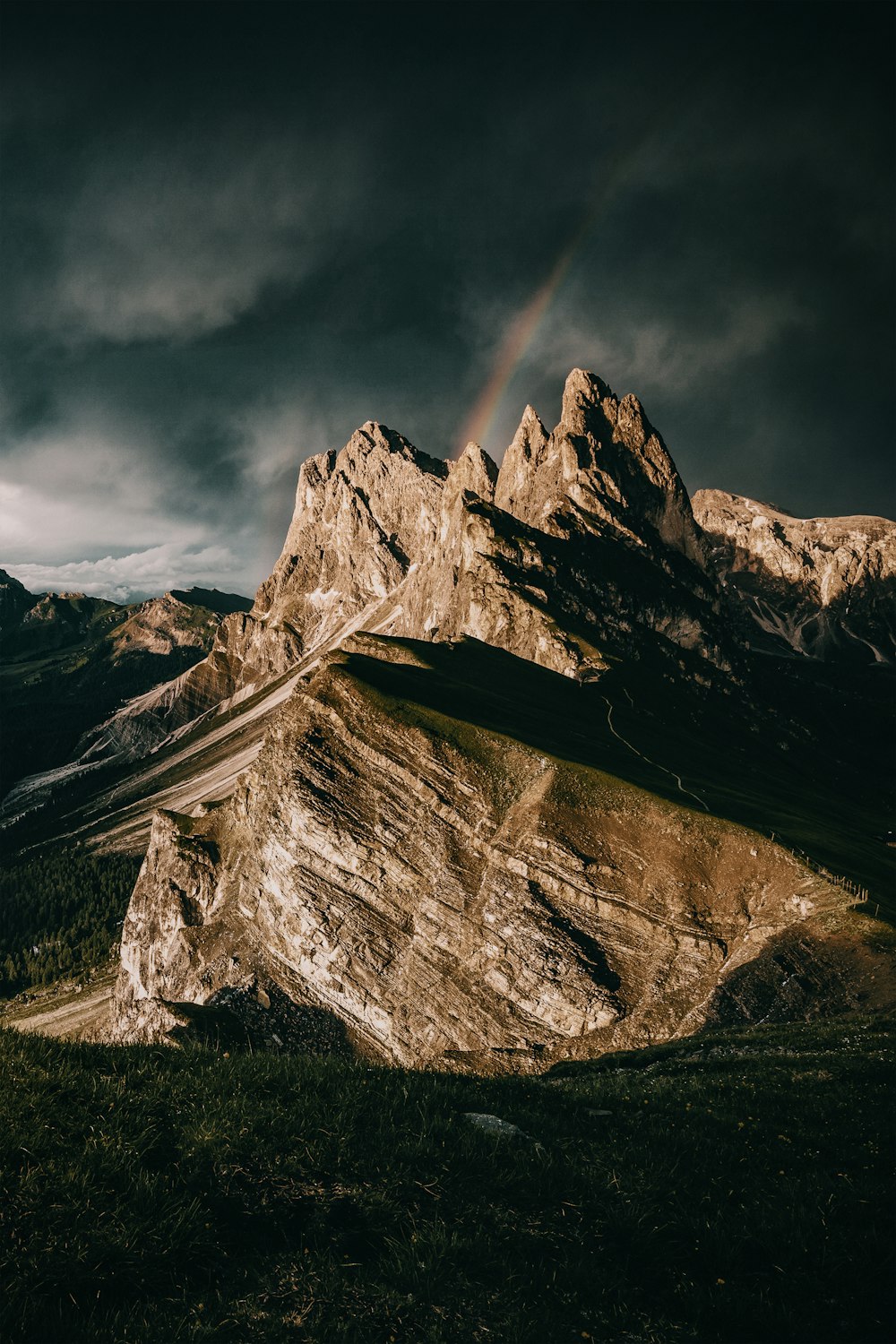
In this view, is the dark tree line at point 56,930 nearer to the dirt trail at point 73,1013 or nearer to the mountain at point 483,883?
the dirt trail at point 73,1013

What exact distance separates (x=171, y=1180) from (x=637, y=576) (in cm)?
20073

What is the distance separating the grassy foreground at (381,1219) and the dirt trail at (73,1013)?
11464 cm

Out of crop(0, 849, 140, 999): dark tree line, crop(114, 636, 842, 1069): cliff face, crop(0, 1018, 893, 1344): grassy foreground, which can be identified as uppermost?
crop(0, 1018, 893, 1344): grassy foreground

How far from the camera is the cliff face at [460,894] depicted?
171 ft

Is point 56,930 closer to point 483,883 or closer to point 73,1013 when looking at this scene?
point 73,1013

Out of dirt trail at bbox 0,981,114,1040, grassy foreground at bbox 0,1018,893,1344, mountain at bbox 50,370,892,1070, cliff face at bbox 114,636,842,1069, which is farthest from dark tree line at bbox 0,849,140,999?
grassy foreground at bbox 0,1018,893,1344

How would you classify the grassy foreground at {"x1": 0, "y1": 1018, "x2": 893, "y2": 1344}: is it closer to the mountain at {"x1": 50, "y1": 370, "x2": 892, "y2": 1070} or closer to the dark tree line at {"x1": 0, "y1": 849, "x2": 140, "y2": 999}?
the mountain at {"x1": 50, "y1": 370, "x2": 892, "y2": 1070}

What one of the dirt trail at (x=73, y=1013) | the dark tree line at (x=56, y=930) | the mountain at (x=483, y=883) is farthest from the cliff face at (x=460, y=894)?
the dark tree line at (x=56, y=930)

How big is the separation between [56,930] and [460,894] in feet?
558

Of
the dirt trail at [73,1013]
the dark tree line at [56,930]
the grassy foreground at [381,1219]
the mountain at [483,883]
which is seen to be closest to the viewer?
the grassy foreground at [381,1219]

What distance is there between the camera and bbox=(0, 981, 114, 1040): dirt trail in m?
110

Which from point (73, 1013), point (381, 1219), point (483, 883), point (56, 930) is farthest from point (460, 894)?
point (56, 930)

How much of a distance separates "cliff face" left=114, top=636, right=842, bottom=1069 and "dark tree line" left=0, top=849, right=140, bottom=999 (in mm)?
105739

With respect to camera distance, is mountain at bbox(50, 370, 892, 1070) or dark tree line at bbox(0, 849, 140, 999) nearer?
mountain at bbox(50, 370, 892, 1070)
